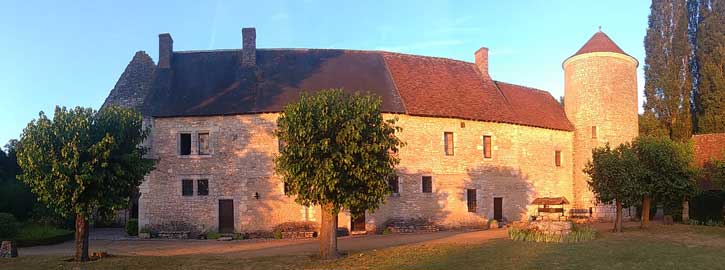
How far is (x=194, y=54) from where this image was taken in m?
32.1

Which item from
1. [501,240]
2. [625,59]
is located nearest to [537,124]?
[625,59]

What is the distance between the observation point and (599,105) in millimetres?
34156

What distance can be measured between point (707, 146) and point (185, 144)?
31255mm

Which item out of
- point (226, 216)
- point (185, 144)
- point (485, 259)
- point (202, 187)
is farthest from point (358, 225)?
point (485, 259)

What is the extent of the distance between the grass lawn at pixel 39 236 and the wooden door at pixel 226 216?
7.10m

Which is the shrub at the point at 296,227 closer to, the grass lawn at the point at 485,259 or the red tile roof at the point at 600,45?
the grass lawn at the point at 485,259

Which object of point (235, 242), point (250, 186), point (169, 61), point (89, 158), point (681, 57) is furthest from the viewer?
point (681, 57)

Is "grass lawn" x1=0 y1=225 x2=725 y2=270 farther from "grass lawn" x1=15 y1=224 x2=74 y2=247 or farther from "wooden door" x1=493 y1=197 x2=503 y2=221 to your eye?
"wooden door" x1=493 y1=197 x2=503 y2=221

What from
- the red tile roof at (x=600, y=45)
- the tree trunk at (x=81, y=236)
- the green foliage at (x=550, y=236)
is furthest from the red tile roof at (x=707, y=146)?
the tree trunk at (x=81, y=236)

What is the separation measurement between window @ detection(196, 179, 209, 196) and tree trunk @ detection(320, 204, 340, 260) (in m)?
11.3

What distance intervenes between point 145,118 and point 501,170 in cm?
1913

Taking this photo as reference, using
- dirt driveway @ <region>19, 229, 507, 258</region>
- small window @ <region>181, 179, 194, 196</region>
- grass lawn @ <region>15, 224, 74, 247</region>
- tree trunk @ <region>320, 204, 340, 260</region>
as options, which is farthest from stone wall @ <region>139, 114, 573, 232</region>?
tree trunk @ <region>320, 204, 340, 260</region>

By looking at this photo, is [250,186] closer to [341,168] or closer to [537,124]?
[341,168]

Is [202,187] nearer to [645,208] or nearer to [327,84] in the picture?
[327,84]
